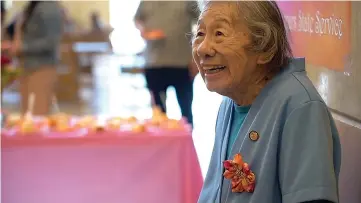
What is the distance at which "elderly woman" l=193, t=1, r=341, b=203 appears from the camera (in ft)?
4.25

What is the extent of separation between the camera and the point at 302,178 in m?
1.28

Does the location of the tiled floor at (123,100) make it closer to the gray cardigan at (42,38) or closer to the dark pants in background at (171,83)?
the dark pants in background at (171,83)

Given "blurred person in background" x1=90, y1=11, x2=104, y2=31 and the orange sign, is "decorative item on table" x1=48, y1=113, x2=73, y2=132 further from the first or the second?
"blurred person in background" x1=90, y1=11, x2=104, y2=31

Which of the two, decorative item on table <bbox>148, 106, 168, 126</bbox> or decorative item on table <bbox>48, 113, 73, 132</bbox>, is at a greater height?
decorative item on table <bbox>48, 113, 73, 132</bbox>

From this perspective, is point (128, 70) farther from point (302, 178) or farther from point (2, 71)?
point (302, 178)

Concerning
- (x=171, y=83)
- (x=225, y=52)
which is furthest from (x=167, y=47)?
(x=225, y=52)

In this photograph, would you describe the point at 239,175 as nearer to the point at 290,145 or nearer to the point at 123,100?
the point at 290,145

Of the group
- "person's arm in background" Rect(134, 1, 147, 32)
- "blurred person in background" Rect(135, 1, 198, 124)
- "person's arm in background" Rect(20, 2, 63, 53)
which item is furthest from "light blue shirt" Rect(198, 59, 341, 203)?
"person's arm in background" Rect(20, 2, 63, 53)

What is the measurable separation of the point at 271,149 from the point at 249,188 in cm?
11

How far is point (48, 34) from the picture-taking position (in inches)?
182

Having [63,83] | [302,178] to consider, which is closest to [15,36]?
[63,83]

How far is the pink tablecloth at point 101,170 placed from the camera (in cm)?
283

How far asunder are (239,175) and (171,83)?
272cm

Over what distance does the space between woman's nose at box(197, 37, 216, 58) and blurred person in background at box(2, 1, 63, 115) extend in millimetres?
3303
